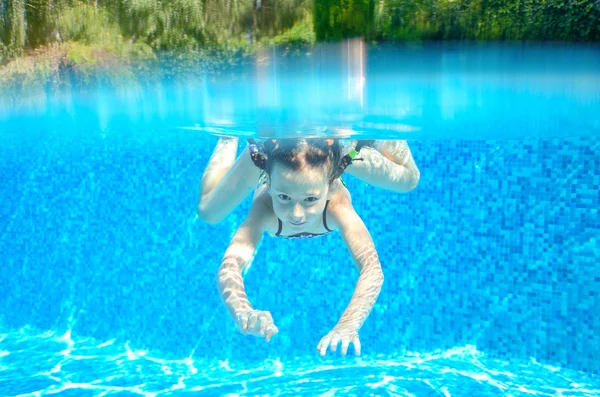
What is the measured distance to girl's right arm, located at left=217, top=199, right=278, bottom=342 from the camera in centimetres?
368

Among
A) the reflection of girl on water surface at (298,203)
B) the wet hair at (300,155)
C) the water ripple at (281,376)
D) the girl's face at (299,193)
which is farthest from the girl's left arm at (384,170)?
the water ripple at (281,376)

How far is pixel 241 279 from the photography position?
430 centimetres

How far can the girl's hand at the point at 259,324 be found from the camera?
3631 mm

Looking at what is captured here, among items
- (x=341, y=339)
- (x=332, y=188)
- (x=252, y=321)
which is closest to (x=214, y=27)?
(x=332, y=188)

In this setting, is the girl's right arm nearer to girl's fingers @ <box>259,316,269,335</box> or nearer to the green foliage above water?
girl's fingers @ <box>259,316,269,335</box>

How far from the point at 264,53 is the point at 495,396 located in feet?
21.9

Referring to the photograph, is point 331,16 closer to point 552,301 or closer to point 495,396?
point 495,396

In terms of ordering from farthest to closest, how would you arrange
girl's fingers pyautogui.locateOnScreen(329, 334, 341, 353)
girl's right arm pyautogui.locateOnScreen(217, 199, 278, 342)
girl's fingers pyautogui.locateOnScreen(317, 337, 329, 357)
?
girl's right arm pyautogui.locateOnScreen(217, 199, 278, 342), girl's fingers pyautogui.locateOnScreen(329, 334, 341, 353), girl's fingers pyautogui.locateOnScreen(317, 337, 329, 357)

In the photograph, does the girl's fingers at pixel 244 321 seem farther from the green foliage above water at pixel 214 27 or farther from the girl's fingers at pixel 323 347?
the green foliage above water at pixel 214 27

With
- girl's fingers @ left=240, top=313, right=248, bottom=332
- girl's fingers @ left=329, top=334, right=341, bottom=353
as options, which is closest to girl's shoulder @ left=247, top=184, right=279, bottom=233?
girl's fingers @ left=240, top=313, right=248, bottom=332

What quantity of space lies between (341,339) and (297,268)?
7.32 metres

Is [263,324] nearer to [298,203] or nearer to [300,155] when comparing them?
[298,203]

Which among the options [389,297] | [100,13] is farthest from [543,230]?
[100,13]

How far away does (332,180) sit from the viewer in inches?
177
